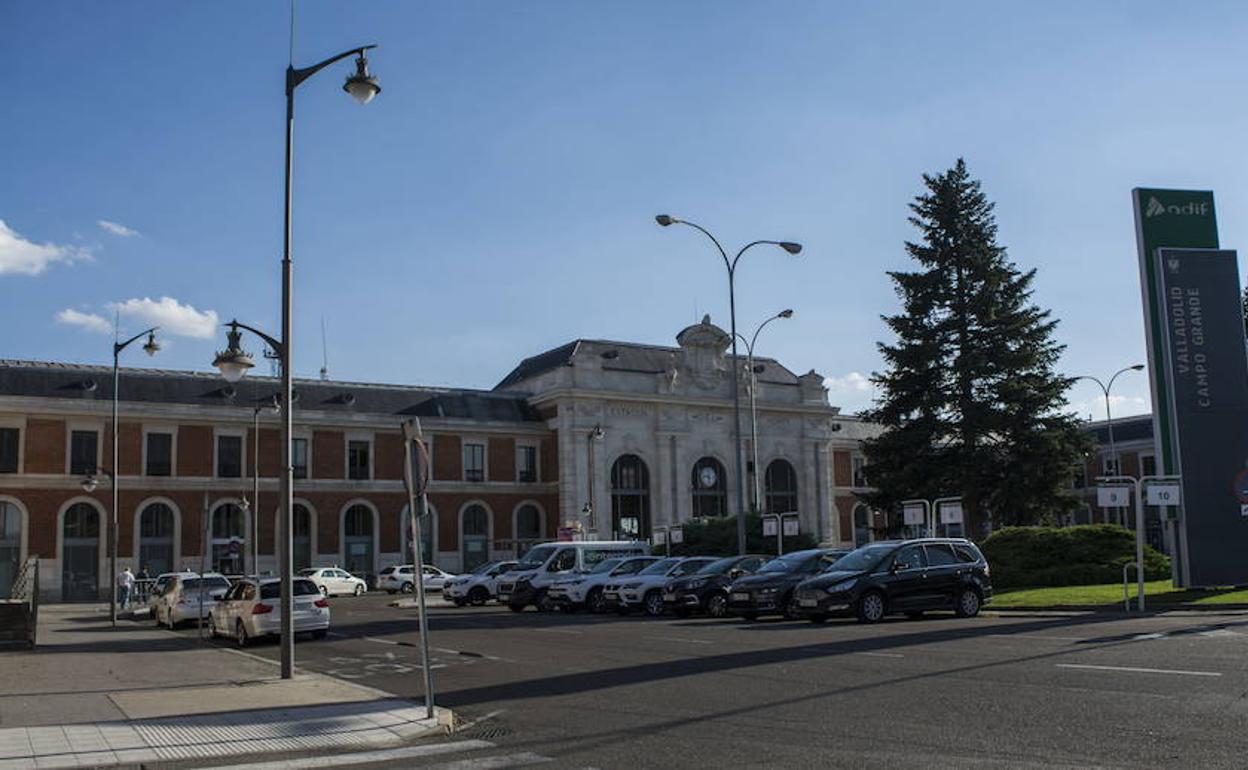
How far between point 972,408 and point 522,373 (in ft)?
139

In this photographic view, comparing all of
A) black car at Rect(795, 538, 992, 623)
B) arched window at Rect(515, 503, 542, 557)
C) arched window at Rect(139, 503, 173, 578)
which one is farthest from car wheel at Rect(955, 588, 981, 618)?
arched window at Rect(515, 503, 542, 557)

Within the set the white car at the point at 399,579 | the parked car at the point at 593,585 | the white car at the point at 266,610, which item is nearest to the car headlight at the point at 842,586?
the parked car at the point at 593,585

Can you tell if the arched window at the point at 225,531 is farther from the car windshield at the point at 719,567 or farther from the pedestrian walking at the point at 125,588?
the car windshield at the point at 719,567

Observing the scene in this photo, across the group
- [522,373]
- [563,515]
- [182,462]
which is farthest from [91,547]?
[522,373]

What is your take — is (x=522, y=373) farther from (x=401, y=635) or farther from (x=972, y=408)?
(x=401, y=635)

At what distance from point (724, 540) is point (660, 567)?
18213 millimetres

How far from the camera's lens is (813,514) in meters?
77.9

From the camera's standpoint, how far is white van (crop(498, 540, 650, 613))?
35.0 meters

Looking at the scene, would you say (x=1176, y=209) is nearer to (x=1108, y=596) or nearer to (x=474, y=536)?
(x=1108, y=596)

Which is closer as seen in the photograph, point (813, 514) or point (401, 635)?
point (401, 635)

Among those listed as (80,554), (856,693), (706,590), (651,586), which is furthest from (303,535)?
(856,693)

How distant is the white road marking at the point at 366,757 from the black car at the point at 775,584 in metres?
14.9

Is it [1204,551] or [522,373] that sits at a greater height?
[522,373]

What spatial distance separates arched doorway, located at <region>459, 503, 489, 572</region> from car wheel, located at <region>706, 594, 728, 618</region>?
40.6 m
